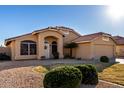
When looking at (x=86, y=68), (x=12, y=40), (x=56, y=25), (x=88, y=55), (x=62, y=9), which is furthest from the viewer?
(x=56, y=25)

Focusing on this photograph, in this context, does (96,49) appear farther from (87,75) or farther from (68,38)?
(87,75)

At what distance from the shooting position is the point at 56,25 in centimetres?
2912

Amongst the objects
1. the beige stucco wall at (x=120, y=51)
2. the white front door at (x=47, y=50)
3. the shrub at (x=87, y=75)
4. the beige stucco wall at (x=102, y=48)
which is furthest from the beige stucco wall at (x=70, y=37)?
the shrub at (x=87, y=75)

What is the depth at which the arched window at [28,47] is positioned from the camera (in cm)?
2369

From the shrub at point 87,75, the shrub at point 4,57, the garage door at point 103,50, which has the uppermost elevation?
the garage door at point 103,50

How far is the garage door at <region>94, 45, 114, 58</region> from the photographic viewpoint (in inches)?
1009

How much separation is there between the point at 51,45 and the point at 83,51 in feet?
14.3

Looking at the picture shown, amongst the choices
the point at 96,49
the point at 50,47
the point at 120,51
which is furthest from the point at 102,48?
the point at 120,51

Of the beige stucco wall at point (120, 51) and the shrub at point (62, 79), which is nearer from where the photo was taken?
the shrub at point (62, 79)

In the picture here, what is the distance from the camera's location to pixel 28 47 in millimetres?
24016

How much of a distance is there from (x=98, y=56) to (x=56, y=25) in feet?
25.9

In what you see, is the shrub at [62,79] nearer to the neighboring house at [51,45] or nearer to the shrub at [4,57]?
the neighboring house at [51,45]

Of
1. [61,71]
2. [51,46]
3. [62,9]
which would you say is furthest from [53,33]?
[61,71]
